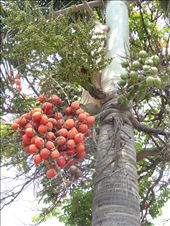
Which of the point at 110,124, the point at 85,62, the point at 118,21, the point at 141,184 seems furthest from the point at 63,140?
the point at 141,184

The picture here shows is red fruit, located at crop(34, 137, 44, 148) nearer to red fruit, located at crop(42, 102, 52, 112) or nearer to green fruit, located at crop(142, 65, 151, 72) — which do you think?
red fruit, located at crop(42, 102, 52, 112)

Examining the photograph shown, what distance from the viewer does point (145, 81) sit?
2.32m

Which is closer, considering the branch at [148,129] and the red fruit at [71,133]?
the red fruit at [71,133]

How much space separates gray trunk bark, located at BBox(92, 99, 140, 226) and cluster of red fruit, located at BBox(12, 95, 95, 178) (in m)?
0.22

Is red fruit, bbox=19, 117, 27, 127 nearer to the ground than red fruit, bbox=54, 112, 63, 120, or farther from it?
nearer to the ground

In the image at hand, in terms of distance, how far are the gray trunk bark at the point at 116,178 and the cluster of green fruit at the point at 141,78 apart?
0.16 m

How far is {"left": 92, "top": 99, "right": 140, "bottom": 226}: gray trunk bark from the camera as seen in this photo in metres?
1.99

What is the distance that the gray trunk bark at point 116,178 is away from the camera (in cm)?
199

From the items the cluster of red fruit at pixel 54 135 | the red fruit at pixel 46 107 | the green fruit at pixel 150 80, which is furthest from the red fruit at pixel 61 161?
the green fruit at pixel 150 80

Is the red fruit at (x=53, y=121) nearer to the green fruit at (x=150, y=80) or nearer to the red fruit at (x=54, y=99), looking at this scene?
the red fruit at (x=54, y=99)

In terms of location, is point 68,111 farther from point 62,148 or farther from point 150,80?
point 150,80

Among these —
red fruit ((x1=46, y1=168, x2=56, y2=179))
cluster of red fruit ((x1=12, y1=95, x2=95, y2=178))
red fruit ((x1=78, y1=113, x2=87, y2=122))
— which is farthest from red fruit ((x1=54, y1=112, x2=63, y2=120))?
red fruit ((x1=46, y1=168, x2=56, y2=179))

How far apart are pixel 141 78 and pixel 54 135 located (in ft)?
2.27

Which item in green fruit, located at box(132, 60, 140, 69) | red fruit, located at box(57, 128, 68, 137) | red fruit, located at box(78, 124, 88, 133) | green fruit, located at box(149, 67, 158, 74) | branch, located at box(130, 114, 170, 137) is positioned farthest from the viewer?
branch, located at box(130, 114, 170, 137)
